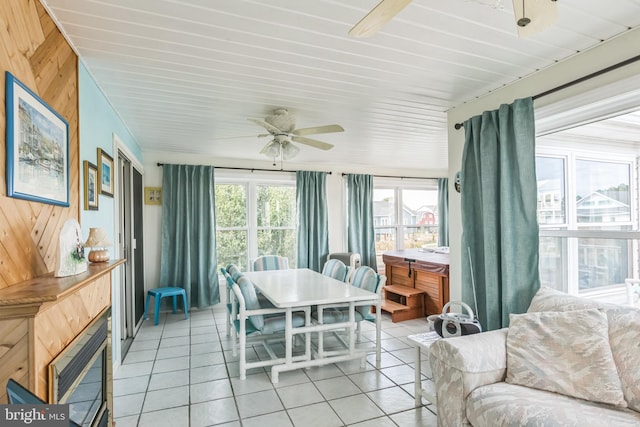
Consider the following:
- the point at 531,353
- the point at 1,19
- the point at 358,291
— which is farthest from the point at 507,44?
the point at 1,19

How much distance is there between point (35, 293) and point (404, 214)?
6.09 meters

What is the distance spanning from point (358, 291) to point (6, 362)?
240 cm

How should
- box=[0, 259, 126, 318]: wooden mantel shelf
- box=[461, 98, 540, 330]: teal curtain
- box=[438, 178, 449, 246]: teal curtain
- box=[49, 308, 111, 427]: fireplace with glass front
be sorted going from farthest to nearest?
box=[438, 178, 449, 246]: teal curtain → box=[461, 98, 540, 330]: teal curtain → box=[49, 308, 111, 427]: fireplace with glass front → box=[0, 259, 126, 318]: wooden mantel shelf

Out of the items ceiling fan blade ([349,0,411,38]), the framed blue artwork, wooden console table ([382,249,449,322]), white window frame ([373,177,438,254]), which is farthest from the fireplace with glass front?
white window frame ([373,177,438,254])

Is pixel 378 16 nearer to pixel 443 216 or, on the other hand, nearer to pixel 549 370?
pixel 549 370

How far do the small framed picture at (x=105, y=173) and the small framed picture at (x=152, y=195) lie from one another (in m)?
2.13

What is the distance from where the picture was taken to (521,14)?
4.02 ft

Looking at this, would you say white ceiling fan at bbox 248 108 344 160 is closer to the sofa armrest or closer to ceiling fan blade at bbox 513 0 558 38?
ceiling fan blade at bbox 513 0 558 38

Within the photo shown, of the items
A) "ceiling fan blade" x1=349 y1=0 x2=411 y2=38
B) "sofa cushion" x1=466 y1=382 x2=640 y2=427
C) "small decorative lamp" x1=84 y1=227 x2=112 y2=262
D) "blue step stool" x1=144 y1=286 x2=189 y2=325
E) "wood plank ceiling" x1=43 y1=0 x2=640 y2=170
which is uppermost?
"wood plank ceiling" x1=43 y1=0 x2=640 y2=170

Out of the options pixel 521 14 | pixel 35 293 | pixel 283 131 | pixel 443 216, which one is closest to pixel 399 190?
pixel 443 216

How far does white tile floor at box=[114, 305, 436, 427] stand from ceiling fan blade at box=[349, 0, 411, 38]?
7.23ft

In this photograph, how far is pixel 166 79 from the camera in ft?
7.87

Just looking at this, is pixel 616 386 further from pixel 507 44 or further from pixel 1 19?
pixel 1 19

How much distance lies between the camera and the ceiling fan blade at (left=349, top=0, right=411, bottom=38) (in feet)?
3.71
